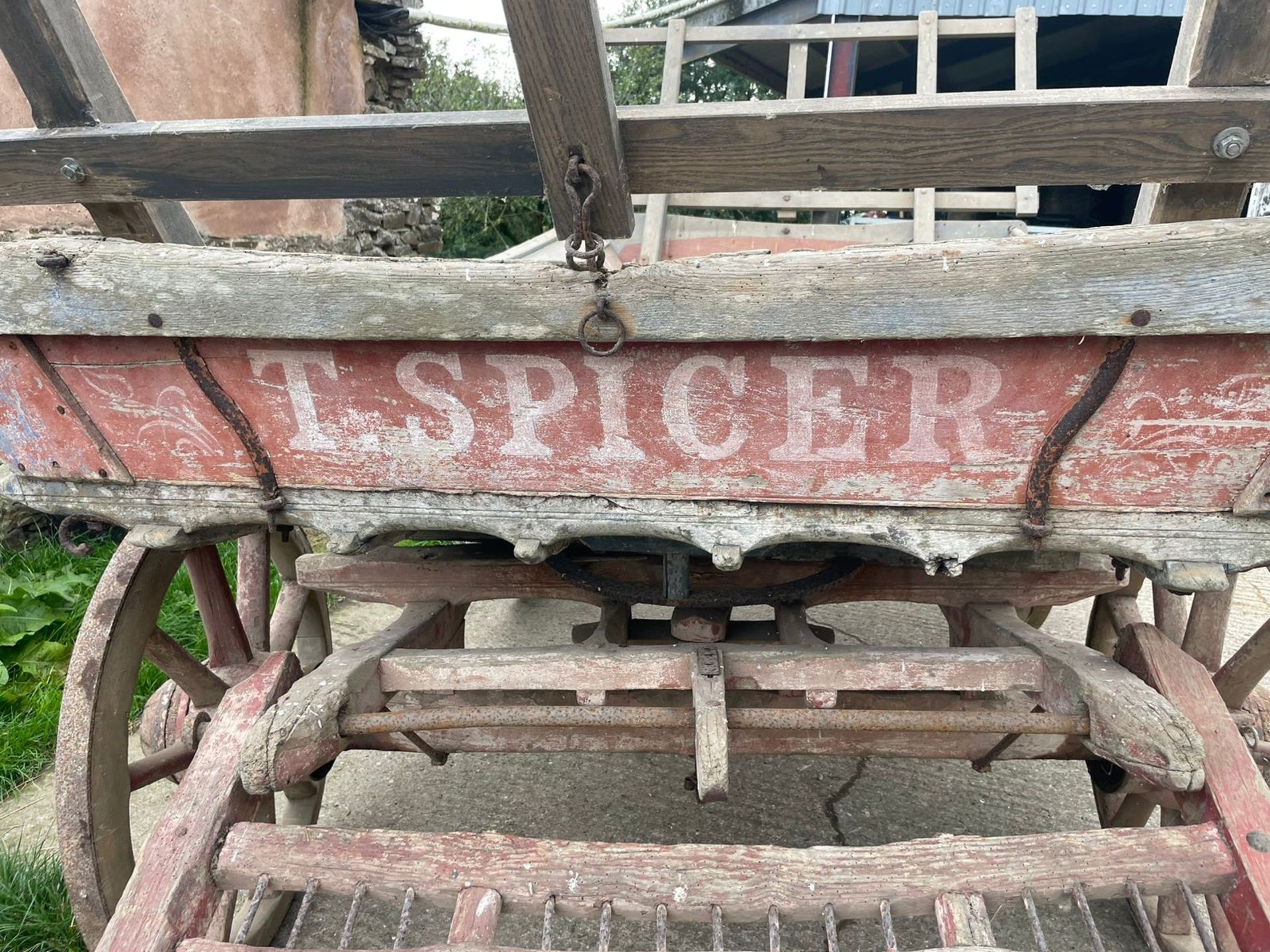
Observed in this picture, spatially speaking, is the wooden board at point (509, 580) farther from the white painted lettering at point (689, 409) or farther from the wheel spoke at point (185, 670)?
the white painted lettering at point (689, 409)

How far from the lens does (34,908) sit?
6.28 feet

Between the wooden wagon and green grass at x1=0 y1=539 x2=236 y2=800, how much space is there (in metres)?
1.24

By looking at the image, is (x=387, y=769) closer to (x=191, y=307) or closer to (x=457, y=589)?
(x=457, y=589)

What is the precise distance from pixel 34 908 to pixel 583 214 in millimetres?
2039

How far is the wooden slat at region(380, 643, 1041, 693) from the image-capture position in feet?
4.94

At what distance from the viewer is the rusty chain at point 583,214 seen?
1.17m

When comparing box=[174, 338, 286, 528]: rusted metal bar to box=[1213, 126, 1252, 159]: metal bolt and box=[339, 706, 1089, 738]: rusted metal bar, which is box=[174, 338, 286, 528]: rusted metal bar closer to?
box=[339, 706, 1089, 738]: rusted metal bar

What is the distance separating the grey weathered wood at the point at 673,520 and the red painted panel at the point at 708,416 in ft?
0.10

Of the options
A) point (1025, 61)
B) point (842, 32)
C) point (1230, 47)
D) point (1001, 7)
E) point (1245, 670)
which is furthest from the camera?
point (1001, 7)

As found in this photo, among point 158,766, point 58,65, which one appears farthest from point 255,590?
point 58,65

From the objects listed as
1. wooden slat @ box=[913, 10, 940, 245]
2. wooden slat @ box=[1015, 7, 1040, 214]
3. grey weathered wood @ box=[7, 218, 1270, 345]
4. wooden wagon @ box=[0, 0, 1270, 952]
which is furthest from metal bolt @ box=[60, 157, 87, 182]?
wooden slat @ box=[1015, 7, 1040, 214]

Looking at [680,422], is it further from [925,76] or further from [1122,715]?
[925,76]

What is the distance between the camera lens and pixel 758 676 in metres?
1.55

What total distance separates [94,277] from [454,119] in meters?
0.61
